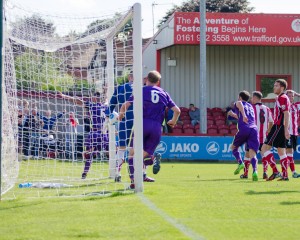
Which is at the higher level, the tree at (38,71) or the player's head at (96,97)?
the tree at (38,71)

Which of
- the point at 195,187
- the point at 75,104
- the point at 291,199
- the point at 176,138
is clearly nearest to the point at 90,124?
the point at 75,104

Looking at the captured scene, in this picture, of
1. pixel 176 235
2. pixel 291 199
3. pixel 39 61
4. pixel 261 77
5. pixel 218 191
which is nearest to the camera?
pixel 176 235

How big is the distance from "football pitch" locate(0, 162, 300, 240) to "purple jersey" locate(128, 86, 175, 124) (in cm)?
116

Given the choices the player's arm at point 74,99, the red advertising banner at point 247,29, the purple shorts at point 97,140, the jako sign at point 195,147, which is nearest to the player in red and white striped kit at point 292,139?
the purple shorts at point 97,140

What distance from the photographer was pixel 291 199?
11211mm

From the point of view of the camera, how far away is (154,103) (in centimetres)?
1234

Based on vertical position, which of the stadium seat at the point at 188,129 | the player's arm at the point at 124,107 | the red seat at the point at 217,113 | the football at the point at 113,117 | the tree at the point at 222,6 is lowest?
the stadium seat at the point at 188,129

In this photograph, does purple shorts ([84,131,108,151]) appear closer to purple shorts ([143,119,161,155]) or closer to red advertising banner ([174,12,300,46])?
purple shorts ([143,119,161,155])

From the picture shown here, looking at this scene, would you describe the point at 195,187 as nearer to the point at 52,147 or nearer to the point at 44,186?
the point at 44,186

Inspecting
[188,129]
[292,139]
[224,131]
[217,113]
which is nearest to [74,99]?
[292,139]

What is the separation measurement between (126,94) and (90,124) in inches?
85.1

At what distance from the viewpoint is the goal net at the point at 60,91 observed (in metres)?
12.3

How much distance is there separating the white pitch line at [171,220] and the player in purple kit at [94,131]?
444 centimetres

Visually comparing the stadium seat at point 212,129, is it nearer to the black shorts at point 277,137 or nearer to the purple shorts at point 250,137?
the purple shorts at point 250,137
